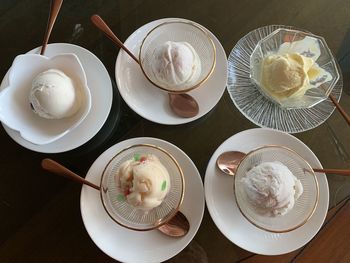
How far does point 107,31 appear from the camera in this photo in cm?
94

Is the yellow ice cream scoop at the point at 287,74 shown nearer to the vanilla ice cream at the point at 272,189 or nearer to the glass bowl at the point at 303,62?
the glass bowl at the point at 303,62

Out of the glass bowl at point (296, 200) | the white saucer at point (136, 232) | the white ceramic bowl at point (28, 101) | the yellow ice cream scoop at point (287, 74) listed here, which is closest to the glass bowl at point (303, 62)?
the yellow ice cream scoop at point (287, 74)

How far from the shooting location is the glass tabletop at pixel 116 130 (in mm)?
876

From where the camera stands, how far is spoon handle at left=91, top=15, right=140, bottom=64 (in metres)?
0.93

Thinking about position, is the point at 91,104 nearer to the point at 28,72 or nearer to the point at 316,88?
the point at 28,72

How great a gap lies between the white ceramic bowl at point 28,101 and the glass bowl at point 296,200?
0.37 meters

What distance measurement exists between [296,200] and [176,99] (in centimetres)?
35

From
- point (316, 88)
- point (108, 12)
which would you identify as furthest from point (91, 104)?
point (316, 88)

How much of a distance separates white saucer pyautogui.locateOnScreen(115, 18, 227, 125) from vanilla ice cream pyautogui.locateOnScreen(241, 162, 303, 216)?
194 mm

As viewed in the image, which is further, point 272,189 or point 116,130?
point 116,130

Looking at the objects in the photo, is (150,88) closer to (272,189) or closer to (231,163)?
(231,163)

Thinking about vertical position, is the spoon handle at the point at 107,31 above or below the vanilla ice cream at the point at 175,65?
above

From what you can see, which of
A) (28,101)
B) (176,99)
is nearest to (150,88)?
(176,99)

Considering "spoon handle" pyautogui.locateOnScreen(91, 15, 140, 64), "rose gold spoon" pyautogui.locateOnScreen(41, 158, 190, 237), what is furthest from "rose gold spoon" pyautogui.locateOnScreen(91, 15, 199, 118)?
"rose gold spoon" pyautogui.locateOnScreen(41, 158, 190, 237)
